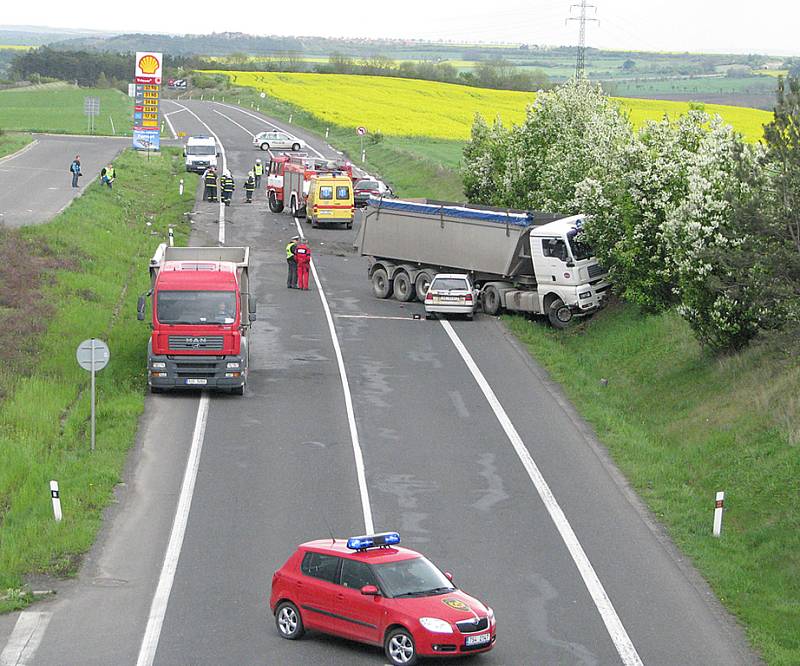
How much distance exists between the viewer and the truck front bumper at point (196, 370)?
100ft

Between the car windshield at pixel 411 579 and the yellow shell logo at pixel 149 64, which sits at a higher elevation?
the yellow shell logo at pixel 149 64

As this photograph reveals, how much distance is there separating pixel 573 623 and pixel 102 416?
13.9 metres

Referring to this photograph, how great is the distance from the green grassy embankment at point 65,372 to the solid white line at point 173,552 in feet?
4.36

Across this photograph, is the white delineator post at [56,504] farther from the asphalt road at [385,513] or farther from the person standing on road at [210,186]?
the person standing on road at [210,186]

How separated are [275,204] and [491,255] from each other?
2510 cm

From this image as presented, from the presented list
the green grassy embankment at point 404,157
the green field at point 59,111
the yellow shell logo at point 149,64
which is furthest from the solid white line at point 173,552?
the green field at point 59,111

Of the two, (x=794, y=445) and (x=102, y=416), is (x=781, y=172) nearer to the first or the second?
(x=794, y=445)

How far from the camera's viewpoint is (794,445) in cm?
2414

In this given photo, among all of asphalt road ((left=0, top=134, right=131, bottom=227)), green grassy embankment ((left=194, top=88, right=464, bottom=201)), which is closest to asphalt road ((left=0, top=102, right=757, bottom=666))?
asphalt road ((left=0, top=134, right=131, bottom=227))

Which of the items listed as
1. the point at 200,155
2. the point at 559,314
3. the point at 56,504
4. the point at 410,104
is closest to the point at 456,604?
the point at 56,504

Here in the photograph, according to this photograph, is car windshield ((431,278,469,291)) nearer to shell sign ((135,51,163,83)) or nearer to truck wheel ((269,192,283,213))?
truck wheel ((269,192,283,213))

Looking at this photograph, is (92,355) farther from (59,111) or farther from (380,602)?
(59,111)

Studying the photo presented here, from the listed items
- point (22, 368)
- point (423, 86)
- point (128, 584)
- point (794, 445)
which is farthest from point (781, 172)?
point (423, 86)

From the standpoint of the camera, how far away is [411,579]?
52.8 feet
